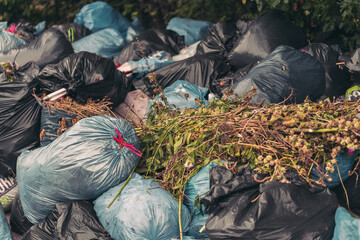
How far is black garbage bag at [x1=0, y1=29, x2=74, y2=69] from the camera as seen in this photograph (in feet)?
11.9

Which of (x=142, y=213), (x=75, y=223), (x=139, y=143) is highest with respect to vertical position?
(x=139, y=143)

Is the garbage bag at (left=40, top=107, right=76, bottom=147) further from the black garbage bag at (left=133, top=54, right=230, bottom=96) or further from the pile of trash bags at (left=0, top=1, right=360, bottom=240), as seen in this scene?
the black garbage bag at (left=133, top=54, right=230, bottom=96)

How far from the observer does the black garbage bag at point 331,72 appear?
3.18 meters

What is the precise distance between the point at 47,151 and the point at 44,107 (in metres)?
0.59

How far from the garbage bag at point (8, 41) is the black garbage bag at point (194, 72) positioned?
1.33m

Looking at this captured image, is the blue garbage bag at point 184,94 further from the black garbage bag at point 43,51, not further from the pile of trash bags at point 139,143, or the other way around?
the black garbage bag at point 43,51

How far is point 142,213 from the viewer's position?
7.48ft

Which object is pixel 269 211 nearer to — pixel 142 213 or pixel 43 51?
pixel 142 213

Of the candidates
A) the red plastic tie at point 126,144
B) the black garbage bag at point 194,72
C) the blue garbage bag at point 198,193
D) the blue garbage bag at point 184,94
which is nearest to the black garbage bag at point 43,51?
the black garbage bag at point 194,72

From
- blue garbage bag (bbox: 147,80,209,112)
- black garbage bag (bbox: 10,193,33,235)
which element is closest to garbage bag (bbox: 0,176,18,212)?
black garbage bag (bbox: 10,193,33,235)

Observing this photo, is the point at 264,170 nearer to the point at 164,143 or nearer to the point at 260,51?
the point at 164,143

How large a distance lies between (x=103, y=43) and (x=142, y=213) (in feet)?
8.41

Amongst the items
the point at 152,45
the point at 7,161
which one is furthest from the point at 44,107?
the point at 152,45

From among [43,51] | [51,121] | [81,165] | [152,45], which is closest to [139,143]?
[81,165]
